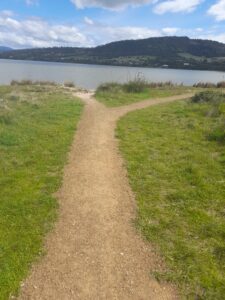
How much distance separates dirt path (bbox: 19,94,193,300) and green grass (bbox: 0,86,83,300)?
0.22 m

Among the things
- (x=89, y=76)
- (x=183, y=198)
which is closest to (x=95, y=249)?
(x=183, y=198)

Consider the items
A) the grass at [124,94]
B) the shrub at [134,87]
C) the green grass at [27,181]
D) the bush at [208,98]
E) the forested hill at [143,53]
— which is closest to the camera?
the green grass at [27,181]

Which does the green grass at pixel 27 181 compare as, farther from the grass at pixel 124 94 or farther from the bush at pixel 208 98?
the bush at pixel 208 98

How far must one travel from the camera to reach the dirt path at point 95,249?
14.6ft

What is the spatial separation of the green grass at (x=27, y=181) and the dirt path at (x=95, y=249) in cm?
22

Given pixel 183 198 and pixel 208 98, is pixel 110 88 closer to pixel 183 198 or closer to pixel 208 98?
pixel 208 98

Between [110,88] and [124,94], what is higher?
[124,94]

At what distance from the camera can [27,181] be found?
7758 mm

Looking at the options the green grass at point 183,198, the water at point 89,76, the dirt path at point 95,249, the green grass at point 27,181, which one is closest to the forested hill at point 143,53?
the water at point 89,76

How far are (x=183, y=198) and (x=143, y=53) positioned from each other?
142301 millimetres

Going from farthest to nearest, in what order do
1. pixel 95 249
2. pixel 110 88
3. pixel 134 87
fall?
pixel 110 88
pixel 134 87
pixel 95 249

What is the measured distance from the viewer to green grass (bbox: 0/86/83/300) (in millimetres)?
5047

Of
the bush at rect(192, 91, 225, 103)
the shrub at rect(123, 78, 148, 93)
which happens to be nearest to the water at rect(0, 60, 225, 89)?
the shrub at rect(123, 78, 148, 93)

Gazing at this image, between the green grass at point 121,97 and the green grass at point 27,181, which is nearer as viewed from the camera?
the green grass at point 27,181
